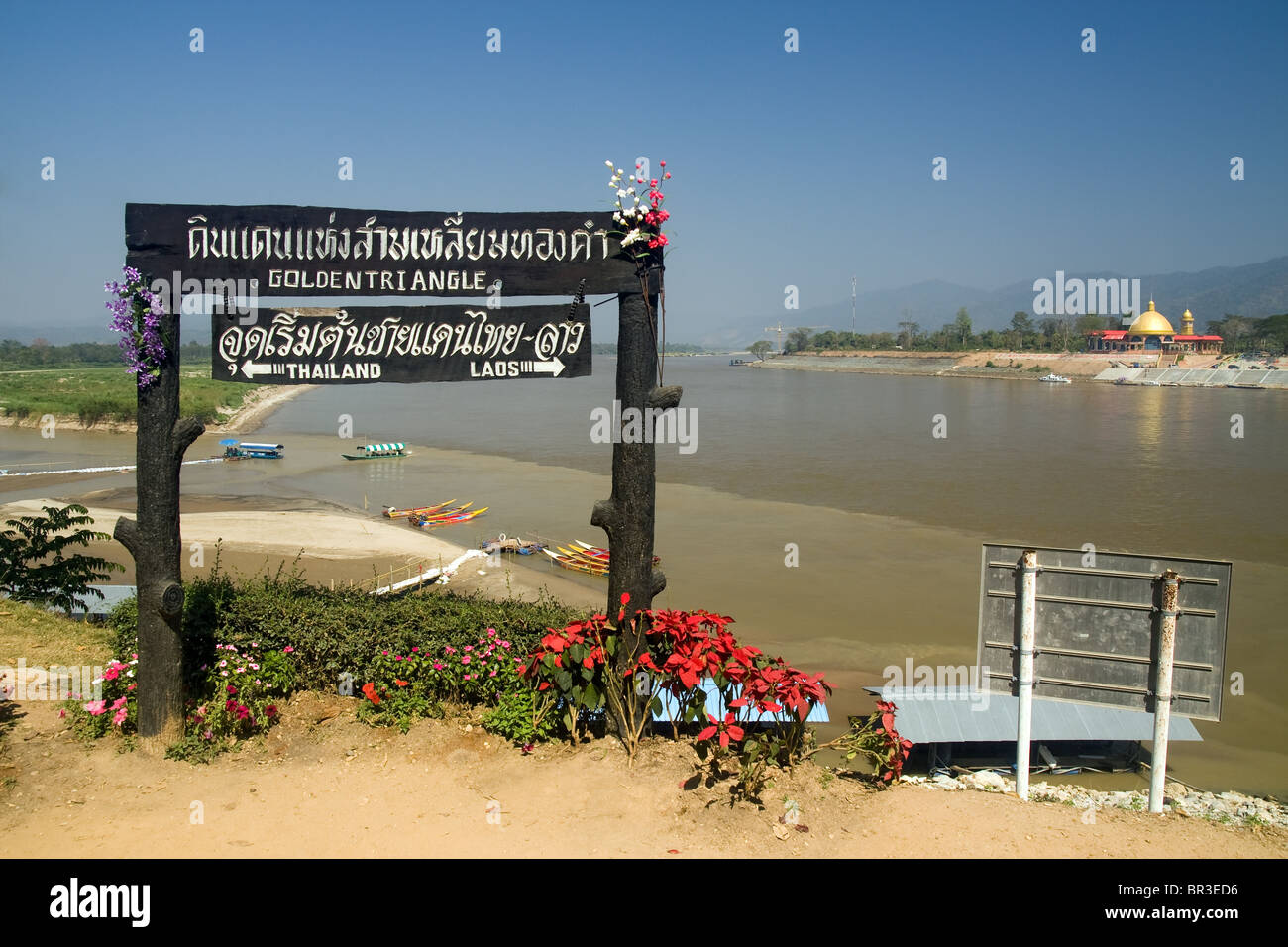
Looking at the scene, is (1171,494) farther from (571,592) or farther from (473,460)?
(473,460)

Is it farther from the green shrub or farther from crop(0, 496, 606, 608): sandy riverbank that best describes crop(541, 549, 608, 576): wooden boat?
the green shrub

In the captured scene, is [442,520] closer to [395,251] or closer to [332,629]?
[332,629]

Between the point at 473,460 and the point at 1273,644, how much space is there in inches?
1159

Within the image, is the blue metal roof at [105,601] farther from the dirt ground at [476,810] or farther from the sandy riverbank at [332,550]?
the dirt ground at [476,810]

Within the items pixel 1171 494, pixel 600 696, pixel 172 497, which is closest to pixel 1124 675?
pixel 600 696

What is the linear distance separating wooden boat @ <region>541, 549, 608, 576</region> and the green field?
2476 cm

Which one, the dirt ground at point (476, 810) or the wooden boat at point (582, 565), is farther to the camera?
the wooden boat at point (582, 565)

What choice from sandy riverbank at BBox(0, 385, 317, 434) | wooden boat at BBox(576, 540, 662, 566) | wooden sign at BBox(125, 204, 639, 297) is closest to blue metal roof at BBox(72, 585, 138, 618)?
wooden sign at BBox(125, 204, 639, 297)

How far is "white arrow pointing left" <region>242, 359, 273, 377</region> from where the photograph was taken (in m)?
6.07

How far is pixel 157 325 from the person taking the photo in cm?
566

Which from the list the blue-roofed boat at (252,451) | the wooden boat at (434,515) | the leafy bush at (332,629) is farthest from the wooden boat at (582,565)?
the blue-roofed boat at (252,451)

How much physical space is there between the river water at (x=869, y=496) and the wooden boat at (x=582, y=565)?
40 centimetres

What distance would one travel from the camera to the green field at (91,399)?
164ft

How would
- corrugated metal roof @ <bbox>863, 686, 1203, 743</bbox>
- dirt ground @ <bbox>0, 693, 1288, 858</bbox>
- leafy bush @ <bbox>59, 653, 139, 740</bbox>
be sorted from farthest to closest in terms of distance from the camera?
corrugated metal roof @ <bbox>863, 686, 1203, 743</bbox>, leafy bush @ <bbox>59, 653, 139, 740</bbox>, dirt ground @ <bbox>0, 693, 1288, 858</bbox>
